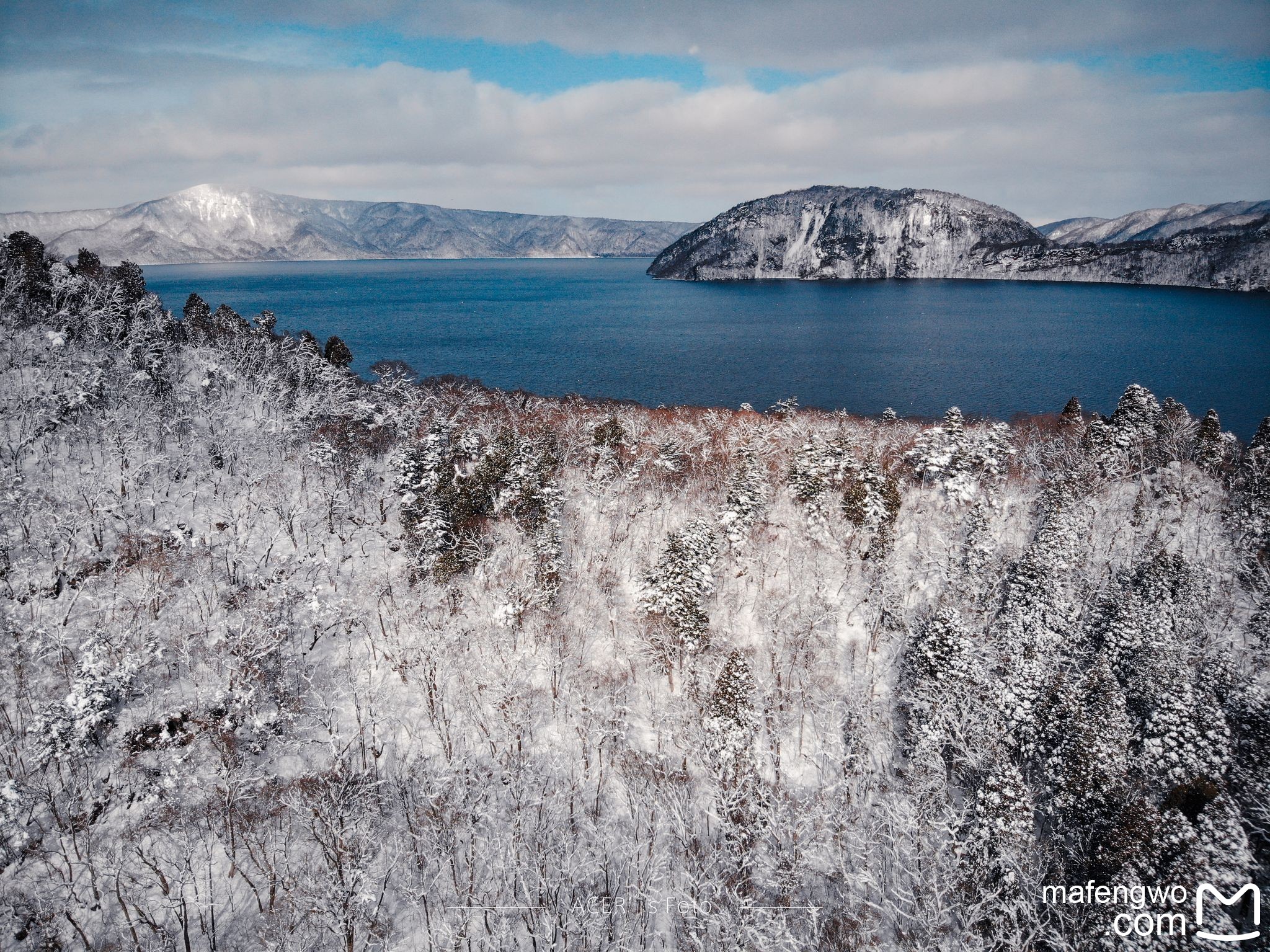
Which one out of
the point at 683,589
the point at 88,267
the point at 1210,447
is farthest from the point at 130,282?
the point at 1210,447

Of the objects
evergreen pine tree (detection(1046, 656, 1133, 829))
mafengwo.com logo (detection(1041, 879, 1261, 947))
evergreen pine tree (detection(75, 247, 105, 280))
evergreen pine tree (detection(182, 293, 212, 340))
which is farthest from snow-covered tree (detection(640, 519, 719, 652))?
evergreen pine tree (detection(75, 247, 105, 280))

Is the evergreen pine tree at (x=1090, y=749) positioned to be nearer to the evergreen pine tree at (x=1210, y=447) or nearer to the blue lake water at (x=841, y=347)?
the evergreen pine tree at (x=1210, y=447)

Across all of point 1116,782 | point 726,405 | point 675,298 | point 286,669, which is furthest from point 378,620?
point 675,298

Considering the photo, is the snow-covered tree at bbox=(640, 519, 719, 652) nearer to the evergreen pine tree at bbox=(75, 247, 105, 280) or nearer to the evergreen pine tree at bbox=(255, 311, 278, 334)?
the evergreen pine tree at bbox=(255, 311, 278, 334)

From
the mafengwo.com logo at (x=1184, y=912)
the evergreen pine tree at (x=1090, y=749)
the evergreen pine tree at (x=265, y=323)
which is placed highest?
the evergreen pine tree at (x=265, y=323)

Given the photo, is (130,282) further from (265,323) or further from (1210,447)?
(1210,447)

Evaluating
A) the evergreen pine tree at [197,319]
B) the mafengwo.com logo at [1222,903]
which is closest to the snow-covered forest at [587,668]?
the mafengwo.com logo at [1222,903]
